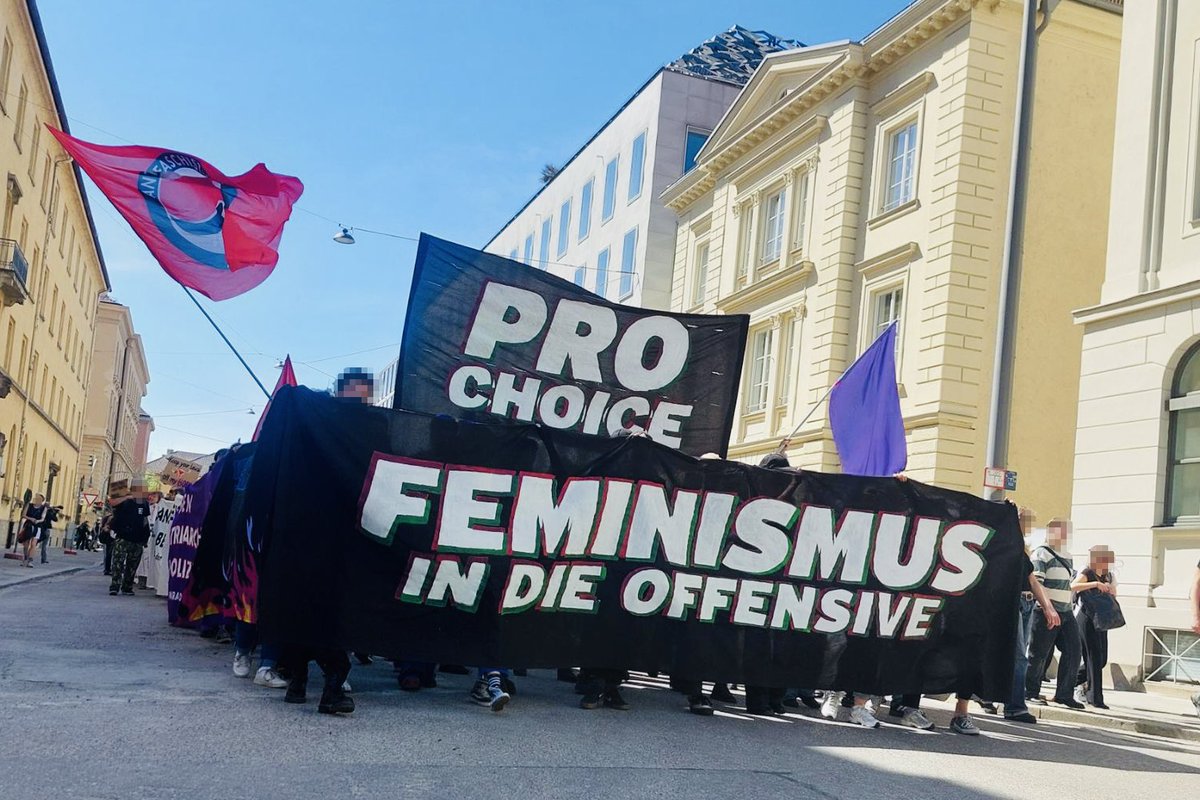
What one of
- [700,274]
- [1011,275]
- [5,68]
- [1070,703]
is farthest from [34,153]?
→ [1070,703]

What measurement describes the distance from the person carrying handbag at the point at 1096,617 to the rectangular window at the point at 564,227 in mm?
38165

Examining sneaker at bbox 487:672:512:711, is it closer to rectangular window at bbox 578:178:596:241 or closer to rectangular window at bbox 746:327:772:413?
rectangular window at bbox 746:327:772:413

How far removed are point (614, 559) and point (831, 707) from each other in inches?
86.1

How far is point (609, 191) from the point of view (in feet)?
145

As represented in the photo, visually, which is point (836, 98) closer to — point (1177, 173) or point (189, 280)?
point (1177, 173)

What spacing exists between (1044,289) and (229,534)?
57.0ft

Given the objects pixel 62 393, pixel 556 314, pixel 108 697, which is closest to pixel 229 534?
pixel 108 697

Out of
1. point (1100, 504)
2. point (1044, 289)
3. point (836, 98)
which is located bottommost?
point (1100, 504)

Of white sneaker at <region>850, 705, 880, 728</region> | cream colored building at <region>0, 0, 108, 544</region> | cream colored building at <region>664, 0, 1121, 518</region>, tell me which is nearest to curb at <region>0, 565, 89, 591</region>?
cream colored building at <region>0, 0, 108, 544</region>

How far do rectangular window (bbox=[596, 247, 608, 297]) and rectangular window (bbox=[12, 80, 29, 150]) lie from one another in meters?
19.5

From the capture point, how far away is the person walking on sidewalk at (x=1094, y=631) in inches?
478

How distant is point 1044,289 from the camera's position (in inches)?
864

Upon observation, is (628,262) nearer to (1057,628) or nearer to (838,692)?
(1057,628)

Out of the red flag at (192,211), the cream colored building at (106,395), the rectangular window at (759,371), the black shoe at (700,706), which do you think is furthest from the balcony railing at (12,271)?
the cream colored building at (106,395)
